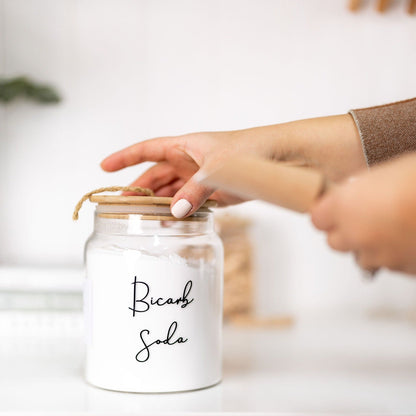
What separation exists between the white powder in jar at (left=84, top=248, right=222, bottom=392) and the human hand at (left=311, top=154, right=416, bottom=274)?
0.90 feet

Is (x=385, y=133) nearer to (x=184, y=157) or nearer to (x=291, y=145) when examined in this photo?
(x=291, y=145)

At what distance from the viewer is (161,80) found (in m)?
1.41

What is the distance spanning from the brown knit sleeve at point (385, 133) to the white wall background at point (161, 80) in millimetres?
562

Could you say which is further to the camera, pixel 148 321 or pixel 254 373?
pixel 254 373

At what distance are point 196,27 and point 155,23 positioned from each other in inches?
3.8

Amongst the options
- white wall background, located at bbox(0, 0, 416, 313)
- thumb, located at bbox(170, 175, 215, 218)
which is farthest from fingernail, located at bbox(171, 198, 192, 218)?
white wall background, located at bbox(0, 0, 416, 313)

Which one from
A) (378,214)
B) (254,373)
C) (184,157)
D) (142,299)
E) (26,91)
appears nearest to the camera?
(378,214)

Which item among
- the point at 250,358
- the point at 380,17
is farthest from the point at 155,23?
the point at 250,358

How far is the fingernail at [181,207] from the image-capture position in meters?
0.74

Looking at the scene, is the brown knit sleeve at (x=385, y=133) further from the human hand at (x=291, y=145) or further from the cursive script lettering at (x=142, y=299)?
the cursive script lettering at (x=142, y=299)

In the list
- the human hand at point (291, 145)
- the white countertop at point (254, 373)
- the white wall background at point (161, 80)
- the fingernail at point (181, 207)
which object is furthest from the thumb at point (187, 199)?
the white wall background at point (161, 80)

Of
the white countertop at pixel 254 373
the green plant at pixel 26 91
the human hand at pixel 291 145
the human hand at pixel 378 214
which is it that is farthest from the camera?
the green plant at pixel 26 91

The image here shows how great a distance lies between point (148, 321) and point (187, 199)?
0.52 ft

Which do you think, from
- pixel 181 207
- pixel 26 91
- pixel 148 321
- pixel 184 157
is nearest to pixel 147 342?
pixel 148 321
